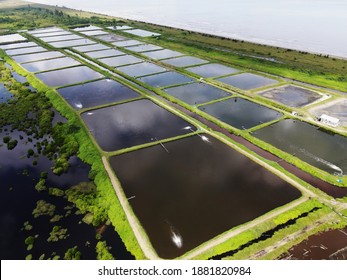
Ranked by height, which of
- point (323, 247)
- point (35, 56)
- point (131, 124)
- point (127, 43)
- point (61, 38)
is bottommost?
point (61, 38)

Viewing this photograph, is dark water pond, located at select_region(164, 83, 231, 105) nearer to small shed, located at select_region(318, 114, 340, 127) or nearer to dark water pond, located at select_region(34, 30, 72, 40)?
small shed, located at select_region(318, 114, 340, 127)

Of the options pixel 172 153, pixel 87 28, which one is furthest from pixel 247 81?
pixel 87 28

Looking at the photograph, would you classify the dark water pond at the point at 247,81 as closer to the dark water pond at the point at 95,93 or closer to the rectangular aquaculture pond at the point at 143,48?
the dark water pond at the point at 95,93

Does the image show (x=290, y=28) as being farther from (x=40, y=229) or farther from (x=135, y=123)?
(x=40, y=229)

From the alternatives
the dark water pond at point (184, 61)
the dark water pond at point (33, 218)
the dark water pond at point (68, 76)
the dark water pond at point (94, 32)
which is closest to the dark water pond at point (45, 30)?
the dark water pond at point (94, 32)

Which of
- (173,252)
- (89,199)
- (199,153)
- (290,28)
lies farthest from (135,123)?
(290,28)

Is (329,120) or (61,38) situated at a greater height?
(329,120)

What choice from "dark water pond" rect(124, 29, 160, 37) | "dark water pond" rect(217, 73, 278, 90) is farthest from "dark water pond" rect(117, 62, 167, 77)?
"dark water pond" rect(124, 29, 160, 37)

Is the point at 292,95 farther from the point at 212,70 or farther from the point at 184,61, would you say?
the point at 184,61
